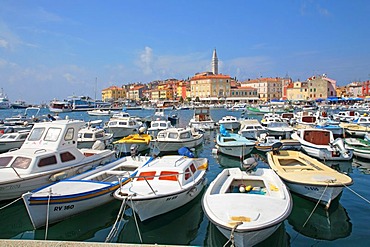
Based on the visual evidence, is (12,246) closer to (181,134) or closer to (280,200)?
(280,200)

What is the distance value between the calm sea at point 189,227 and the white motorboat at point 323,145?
263 inches

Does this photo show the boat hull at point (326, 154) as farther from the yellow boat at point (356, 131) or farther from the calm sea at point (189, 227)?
the yellow boat at point (356, 131)

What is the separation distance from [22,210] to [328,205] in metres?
11.8

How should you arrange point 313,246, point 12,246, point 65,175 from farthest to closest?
1. point 65,175
2. point 313,246
3. point 12,246

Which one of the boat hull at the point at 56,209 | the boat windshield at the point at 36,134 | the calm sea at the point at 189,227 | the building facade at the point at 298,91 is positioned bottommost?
the calm sea at the point at 189,227

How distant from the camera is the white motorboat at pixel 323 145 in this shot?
17938 millimetres

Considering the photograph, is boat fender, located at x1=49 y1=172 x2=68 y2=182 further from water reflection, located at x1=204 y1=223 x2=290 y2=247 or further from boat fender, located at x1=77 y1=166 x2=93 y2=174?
water reflection, located at x1=204 y1=223 x2=290 y2=247

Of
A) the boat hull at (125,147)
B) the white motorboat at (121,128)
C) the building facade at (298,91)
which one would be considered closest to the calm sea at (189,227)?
the boat hull at (125,147)

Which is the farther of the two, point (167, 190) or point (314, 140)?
point (314, 140)

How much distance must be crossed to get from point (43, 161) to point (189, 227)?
7003 millimetres

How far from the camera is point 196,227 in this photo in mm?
9898

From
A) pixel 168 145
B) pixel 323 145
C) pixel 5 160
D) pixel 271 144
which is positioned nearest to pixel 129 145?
pixel 168 145

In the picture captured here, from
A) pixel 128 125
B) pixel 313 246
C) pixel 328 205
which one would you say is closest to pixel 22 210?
pixel 313 246

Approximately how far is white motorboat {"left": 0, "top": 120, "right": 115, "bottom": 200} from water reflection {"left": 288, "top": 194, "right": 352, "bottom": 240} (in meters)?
9.53
